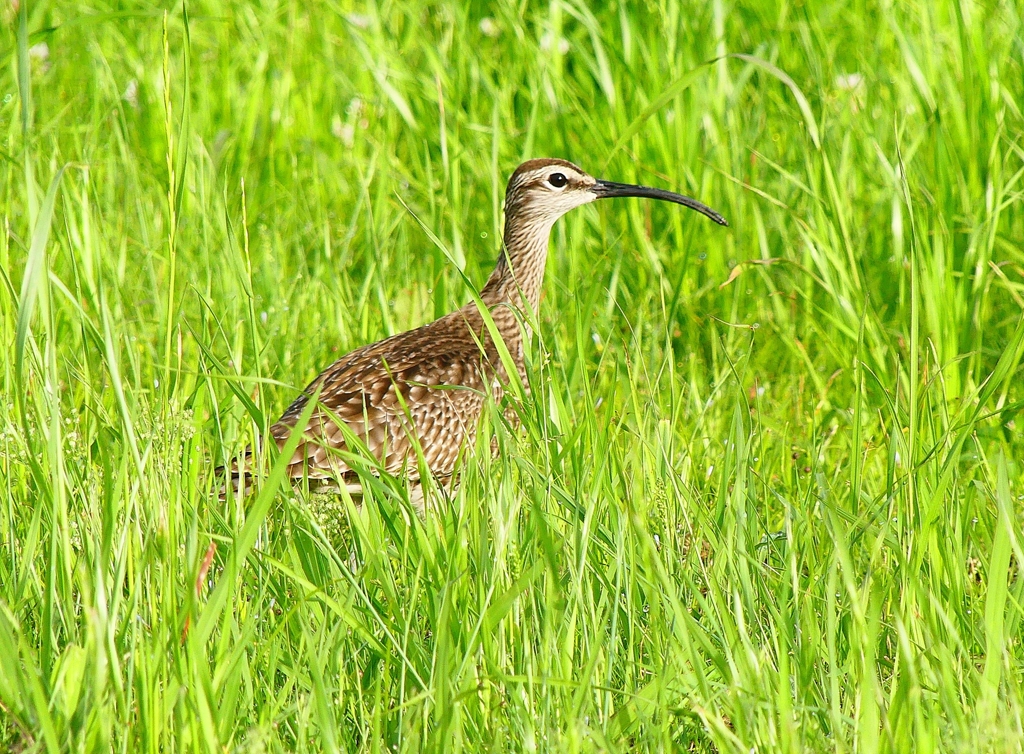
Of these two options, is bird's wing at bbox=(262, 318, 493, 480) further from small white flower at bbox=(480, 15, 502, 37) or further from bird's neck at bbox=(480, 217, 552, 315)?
small white flower at bbox=(480, 15, 502, 37)

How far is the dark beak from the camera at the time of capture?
219 inches

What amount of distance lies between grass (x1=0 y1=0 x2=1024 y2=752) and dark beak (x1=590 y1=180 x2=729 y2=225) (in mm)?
192

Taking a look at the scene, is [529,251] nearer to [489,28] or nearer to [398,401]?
[398,401]

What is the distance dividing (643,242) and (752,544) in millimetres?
2803

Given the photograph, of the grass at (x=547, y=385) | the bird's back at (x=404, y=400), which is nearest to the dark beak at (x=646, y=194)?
the grass at (x=547, y=385)

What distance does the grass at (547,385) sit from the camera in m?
2.61

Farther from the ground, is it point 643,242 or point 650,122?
point 650,122

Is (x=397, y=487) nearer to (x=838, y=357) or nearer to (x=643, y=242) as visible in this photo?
(x=838, y=357)

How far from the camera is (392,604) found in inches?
114

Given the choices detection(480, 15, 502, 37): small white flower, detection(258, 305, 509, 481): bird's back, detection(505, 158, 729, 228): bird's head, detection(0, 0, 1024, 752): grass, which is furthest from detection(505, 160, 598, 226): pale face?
detection(480, 15, 502, 37): small white flower

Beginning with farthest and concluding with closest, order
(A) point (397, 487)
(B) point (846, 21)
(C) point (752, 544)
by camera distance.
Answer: (B) point (846, 21), (C) point (752, 544), (A) point (397, 487)

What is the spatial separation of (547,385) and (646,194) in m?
1.93

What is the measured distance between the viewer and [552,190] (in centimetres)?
586

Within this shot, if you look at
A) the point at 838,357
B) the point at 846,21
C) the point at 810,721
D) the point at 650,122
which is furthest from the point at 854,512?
the point at 846,21
